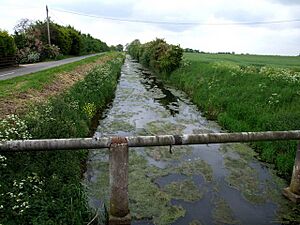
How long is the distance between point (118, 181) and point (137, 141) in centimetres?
83

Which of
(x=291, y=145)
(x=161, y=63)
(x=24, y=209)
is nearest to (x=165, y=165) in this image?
(x=291, y=145)

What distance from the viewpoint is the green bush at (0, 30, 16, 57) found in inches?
1051

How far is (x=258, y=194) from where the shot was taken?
7918 millimetres

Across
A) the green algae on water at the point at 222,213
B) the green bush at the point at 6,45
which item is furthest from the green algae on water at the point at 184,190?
the green bush at the point at 6,45

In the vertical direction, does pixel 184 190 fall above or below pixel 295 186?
below

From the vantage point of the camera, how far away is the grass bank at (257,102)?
33.2ft

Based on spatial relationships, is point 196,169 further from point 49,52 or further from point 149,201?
point 49,52

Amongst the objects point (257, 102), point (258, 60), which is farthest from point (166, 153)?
point (258, 60)

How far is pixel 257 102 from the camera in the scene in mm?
13672

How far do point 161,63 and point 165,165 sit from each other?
84.0 ft

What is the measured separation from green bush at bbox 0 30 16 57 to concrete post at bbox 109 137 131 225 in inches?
977

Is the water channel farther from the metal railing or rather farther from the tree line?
the tree line

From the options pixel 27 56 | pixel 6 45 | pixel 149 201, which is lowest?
pixel 149 201

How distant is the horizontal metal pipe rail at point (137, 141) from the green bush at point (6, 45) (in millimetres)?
24241
